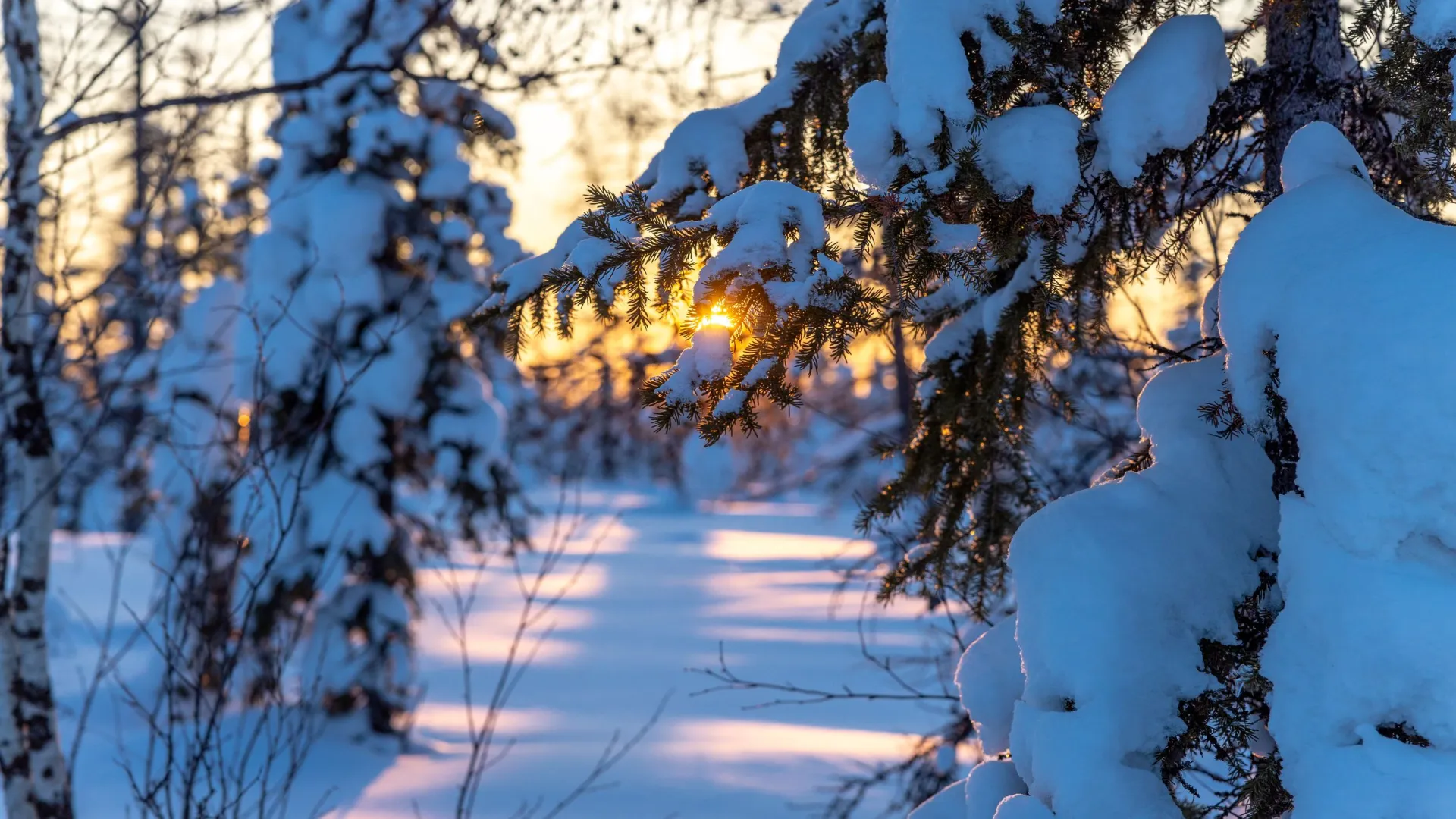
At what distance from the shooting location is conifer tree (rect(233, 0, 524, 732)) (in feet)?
34.4

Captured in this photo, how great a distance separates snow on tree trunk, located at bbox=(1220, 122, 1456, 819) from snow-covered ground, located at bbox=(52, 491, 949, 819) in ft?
8.64

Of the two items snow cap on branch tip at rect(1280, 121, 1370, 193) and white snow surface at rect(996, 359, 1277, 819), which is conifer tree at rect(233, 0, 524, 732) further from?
snow cap on branch tip at rect(1280, 121, 1370, 193)

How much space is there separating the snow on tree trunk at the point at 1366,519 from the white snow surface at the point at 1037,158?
52cm

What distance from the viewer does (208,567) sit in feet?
12.9

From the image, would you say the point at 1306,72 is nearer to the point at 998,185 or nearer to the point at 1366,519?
the point at 998,185

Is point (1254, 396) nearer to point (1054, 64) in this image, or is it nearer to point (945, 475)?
point (1054, 64)

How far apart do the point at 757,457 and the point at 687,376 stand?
42546 mm

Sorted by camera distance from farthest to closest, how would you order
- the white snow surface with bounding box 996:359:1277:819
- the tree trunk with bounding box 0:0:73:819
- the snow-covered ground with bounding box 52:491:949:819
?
the snow-covered ground with bounding box 52:491:949:819, the tree trunk with bounding box 0:0:73:819, the white snow surface with bounding box 996:359:1277:819

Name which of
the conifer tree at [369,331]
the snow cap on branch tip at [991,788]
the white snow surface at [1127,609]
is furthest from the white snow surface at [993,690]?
the conifer tree at [369,331]

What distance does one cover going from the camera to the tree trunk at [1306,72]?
363 centimetres

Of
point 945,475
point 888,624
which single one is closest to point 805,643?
point 888,624

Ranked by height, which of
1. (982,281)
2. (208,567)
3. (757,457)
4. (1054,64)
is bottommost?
(208,567)

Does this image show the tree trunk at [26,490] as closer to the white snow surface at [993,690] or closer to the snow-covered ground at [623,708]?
the snow-covered ground at [623,708]

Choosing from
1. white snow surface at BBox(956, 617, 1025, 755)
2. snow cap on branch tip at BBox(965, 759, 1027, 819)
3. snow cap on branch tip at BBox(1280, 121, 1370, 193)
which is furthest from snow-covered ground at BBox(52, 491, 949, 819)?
snow cap on branch tip at BBox(1280, 121, 1370, 193)
